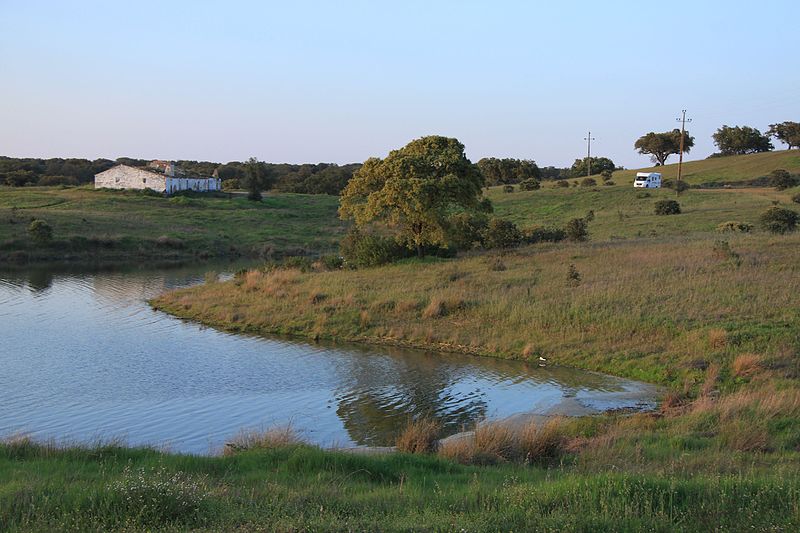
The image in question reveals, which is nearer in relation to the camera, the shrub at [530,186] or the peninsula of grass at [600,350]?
the peninsula of grass at [600,350]

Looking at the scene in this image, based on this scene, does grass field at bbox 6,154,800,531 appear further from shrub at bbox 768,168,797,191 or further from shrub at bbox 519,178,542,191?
shrub at bbox 519,178,542,191

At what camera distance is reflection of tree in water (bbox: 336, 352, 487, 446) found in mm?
16828

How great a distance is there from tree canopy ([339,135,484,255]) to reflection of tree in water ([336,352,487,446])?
13451 millimetres

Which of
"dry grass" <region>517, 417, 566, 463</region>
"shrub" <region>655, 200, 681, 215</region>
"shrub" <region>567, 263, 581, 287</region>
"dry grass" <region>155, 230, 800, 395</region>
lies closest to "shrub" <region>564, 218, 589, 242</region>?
"dry grass" <region>155, 230, 800, 395</region>

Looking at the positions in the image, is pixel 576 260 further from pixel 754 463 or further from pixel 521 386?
pixel 754 463

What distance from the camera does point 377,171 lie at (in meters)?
38.2

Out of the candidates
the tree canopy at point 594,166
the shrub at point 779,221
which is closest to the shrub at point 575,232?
the shrub at point 779,221

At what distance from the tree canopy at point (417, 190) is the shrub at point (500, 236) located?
277 centimetres

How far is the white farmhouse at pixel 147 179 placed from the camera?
294 ft

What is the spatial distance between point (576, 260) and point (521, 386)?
15193 mm

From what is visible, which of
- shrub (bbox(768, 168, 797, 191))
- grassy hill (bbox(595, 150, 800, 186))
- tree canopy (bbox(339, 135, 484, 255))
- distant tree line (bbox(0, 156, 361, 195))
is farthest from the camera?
distant tree line (bbox(0, 156, 361, 195))

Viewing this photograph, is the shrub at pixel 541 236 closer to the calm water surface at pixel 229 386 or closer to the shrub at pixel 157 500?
the calm water surface at pixel 229 386

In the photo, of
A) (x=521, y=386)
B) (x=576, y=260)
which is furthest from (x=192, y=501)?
(x=576, y=260)

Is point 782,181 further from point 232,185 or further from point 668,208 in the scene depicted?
point 232,185
